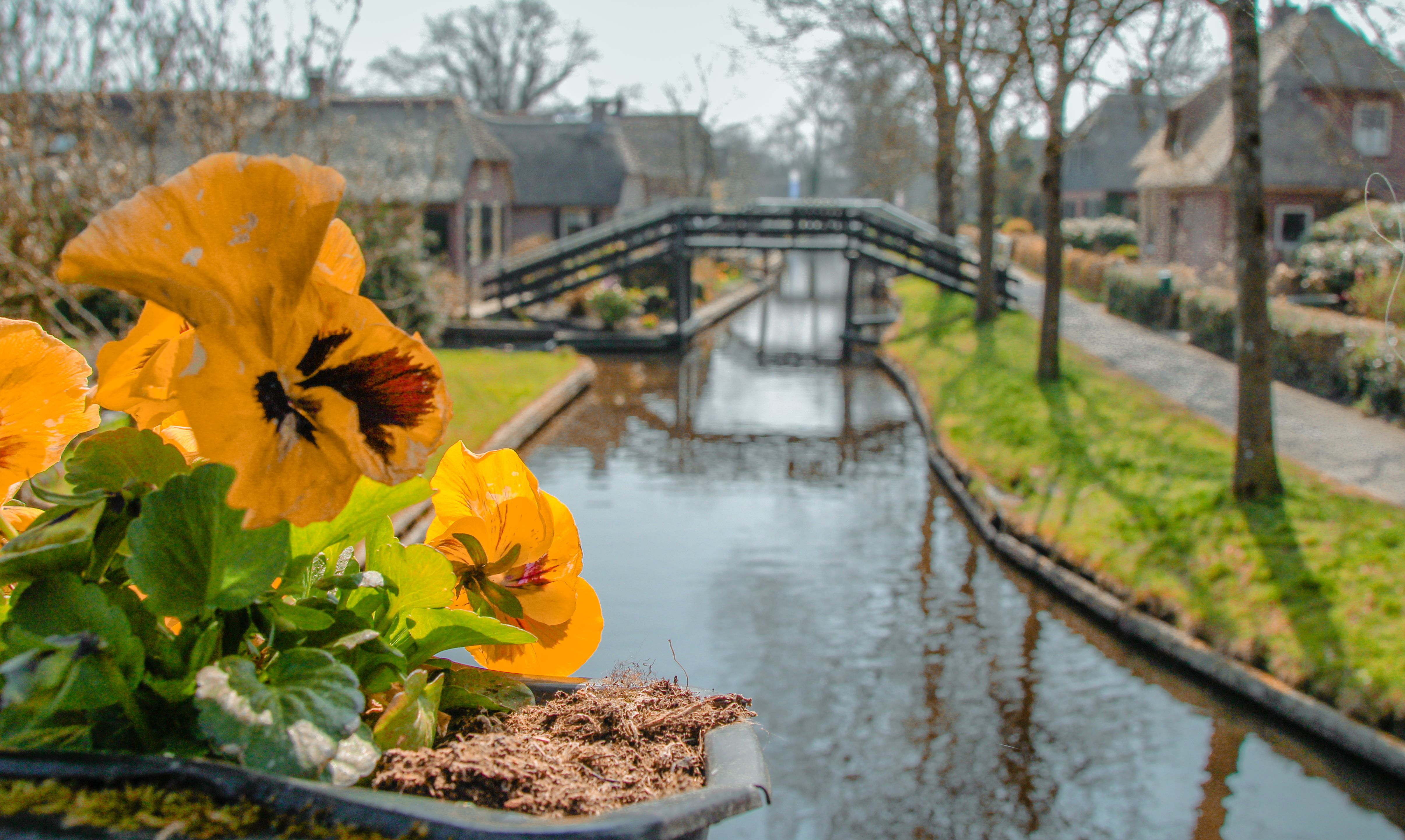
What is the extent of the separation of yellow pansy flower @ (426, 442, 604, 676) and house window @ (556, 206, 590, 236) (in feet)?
129

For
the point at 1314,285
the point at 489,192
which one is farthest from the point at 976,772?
the point at 489,192

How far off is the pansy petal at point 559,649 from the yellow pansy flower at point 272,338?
0.43 m

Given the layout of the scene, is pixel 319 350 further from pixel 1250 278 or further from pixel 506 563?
pixel 1250 278

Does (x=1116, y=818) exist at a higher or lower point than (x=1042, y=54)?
lower

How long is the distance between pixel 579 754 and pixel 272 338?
1.71 feet

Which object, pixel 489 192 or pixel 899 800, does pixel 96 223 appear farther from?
pixel 489 192

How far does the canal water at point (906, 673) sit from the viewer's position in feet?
17.7

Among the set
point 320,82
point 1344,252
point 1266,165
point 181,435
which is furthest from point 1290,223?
point 181,435

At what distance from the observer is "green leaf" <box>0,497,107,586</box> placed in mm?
914

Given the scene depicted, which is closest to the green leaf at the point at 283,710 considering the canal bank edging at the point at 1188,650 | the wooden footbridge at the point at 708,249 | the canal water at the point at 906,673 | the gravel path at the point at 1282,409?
the canal water at the point at 906,673

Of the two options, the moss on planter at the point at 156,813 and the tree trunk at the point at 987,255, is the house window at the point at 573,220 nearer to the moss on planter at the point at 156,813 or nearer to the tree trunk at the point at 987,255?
the tree trunk at the point at 987,255

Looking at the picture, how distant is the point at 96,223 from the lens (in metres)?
0.86

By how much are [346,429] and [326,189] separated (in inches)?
8.2

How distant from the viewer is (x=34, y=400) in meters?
1.25
